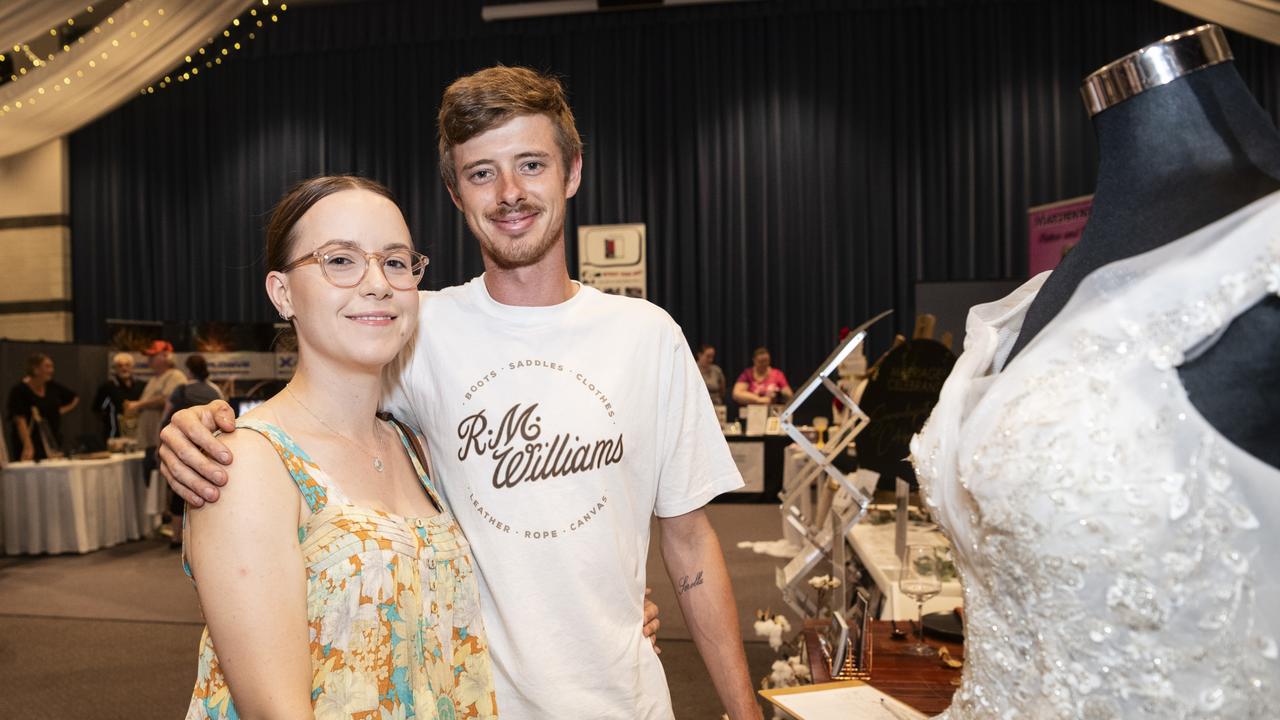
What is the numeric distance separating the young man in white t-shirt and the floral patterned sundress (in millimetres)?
171

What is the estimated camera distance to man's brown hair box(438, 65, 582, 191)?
1643 millimetres

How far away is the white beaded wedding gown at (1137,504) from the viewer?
779 millimetres

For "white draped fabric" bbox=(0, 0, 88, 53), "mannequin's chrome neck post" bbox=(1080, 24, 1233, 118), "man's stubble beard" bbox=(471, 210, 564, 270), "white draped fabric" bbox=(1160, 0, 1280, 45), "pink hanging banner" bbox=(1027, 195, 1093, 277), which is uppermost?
"white draped fabric" bbox=(1160, 0, 1280, 45)

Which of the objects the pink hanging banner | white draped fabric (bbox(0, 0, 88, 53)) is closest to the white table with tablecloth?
white draped fabric (bbox(0, 0, 88, 53))

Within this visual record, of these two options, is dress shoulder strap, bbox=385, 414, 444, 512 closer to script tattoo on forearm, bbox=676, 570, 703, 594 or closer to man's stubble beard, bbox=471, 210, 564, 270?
man's stubble beard, bbox=471, 210, 564, 270

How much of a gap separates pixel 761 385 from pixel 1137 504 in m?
9.34

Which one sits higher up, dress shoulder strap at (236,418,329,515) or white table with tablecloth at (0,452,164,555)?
dress shoulder strap at (236,418,329,515)

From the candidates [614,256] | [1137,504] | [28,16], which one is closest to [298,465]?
[1137,504]

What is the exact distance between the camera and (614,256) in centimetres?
1109

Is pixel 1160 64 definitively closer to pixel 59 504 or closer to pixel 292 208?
pixel 292 208

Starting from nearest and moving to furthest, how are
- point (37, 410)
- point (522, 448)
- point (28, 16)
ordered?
1. point (522, 448)
2. point (28, 16)
3. point (37, 410)

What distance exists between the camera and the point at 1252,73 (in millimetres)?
10336

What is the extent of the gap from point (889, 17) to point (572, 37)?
12.4 feet

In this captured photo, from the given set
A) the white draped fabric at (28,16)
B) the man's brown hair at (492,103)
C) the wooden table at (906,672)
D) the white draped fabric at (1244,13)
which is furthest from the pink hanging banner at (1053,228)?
the white draped fabric at (28,16)
